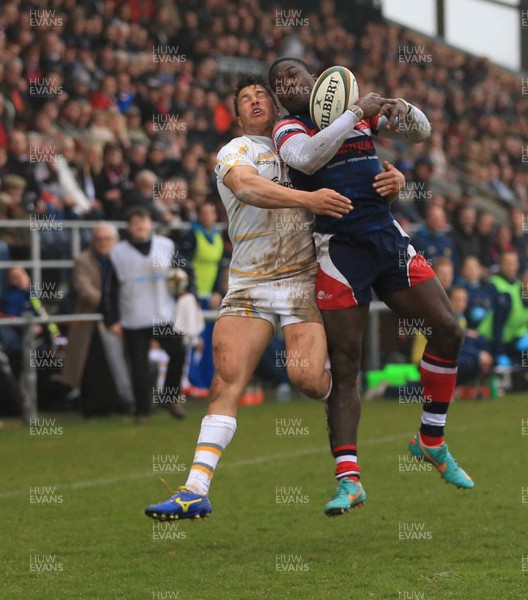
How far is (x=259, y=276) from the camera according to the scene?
6.75m

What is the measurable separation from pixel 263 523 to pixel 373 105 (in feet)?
8.18

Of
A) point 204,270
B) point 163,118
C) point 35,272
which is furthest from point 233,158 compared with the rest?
point 163,118

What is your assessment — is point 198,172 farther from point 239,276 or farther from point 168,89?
point 239,276

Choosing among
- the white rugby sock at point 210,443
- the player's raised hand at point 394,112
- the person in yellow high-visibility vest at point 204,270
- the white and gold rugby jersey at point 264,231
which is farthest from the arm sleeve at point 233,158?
the person in yellow high-visibility vest at point 204,270

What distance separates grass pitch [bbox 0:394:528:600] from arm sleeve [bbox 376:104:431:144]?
84.3 inches

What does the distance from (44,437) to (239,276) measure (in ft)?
18.9

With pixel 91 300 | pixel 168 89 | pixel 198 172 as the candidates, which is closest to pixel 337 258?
pixel 91 300

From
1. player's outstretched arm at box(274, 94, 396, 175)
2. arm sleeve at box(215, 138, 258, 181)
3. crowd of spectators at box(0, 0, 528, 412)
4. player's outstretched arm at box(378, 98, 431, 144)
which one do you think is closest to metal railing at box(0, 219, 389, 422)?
crowd of spectators at box(0, 0, 528, 412)

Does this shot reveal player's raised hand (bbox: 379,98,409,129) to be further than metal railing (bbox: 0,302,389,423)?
No

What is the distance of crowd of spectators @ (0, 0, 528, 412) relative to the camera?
46.8 ft

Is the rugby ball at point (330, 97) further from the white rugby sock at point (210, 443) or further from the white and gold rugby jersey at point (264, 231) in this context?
the white rugby sock at point (210, 443)

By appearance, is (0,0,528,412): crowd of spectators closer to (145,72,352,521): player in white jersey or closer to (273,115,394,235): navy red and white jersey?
(145,72,352,521): player in white jersey

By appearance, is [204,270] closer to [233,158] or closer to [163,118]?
[163,118]

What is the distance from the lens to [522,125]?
29156mm
